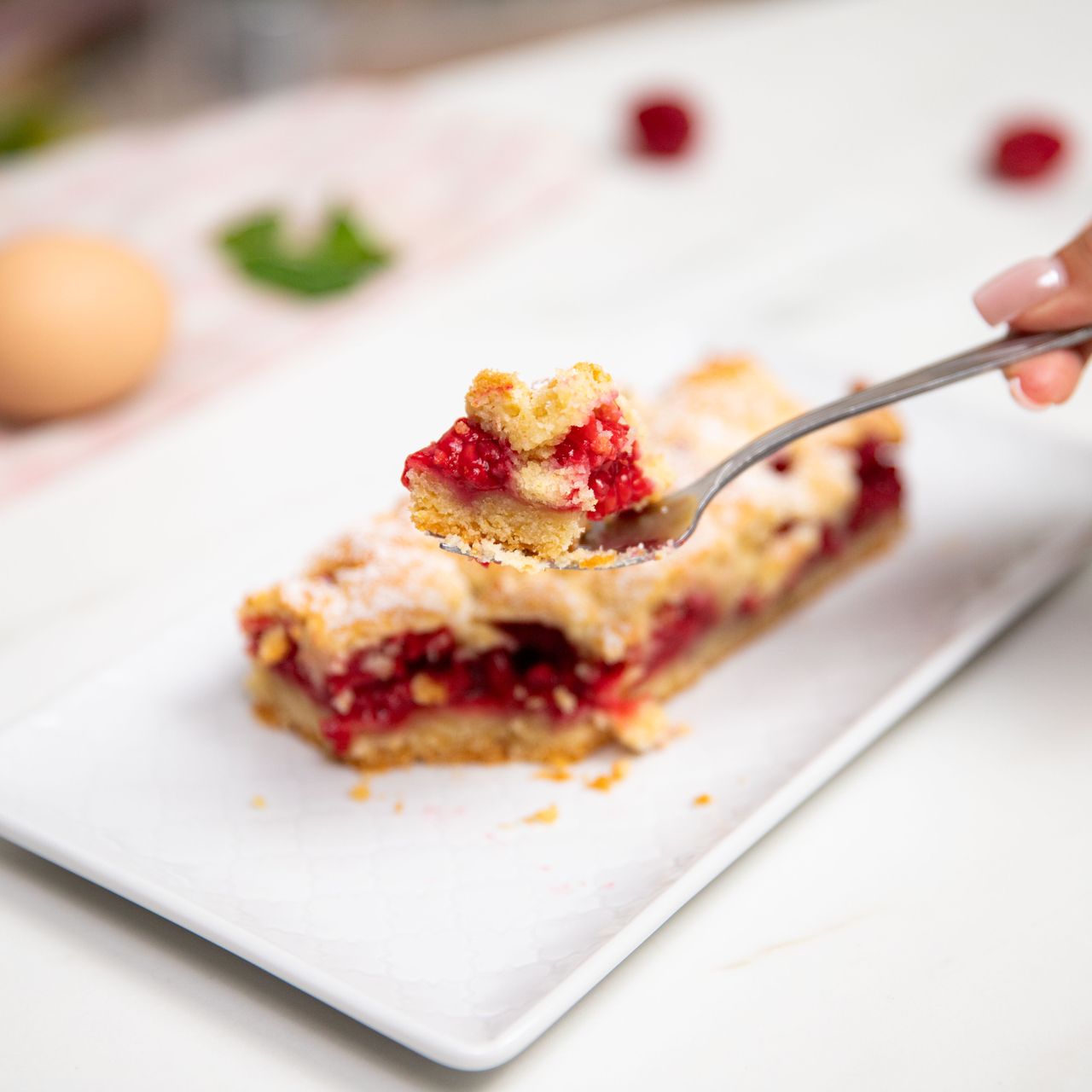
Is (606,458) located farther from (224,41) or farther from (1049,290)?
(224,41)

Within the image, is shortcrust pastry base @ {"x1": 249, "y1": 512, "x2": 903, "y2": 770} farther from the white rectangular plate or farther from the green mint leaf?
the green mint leaf

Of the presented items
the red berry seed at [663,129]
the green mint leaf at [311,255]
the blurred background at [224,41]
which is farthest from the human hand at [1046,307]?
the blurred background at [224,41]

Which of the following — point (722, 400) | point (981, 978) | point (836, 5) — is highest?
point (836, 5)

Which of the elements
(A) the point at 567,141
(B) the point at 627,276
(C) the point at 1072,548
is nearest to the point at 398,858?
(C) the point at 1072,548

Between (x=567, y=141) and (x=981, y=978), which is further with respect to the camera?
(x=567, y=141)

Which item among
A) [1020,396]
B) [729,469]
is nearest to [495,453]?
[729,469]

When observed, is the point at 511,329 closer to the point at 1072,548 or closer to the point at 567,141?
the point at 567,141

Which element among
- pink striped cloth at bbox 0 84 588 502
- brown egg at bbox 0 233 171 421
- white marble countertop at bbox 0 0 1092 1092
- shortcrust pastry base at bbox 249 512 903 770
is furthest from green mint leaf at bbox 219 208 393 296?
shortcrust pastry base at bbox 249 512 903 770
